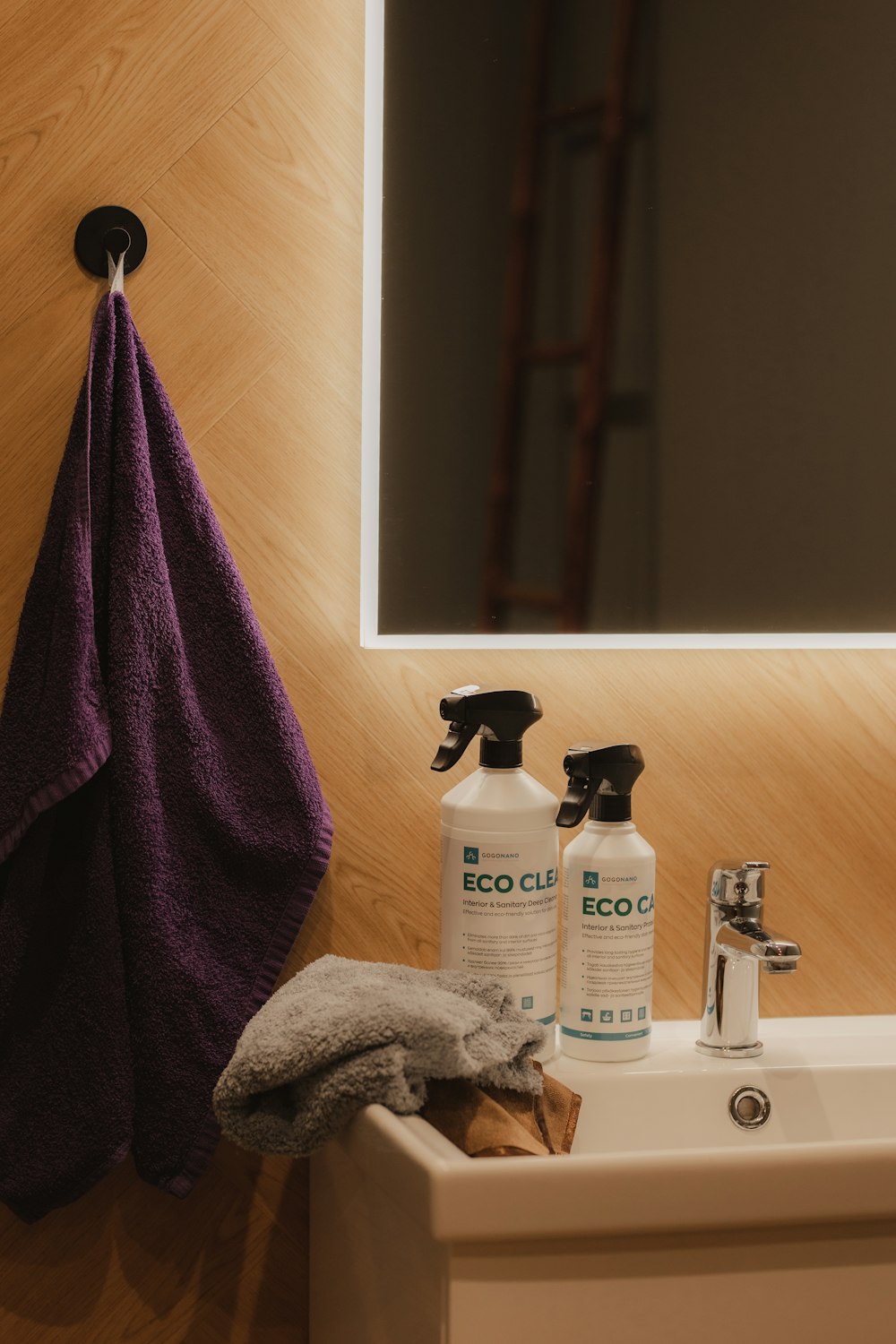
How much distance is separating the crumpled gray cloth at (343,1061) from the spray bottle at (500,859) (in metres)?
0.13

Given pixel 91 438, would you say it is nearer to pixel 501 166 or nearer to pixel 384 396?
pixel 384 396

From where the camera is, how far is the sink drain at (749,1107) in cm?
79

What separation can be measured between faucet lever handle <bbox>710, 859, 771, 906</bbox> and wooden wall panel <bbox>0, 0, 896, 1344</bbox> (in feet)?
0.29

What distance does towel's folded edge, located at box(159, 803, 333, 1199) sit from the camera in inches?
30.1

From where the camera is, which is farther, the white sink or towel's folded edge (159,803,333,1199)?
towel's folded edge (159,803,333,1199)

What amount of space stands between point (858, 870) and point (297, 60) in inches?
33.6

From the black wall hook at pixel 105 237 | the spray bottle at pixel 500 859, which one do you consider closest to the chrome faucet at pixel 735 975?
the spray bottle at pixel 500 859

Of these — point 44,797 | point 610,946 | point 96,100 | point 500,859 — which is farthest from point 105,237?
point 610,946

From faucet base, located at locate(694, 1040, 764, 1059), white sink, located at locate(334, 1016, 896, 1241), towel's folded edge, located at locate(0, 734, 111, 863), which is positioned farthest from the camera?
faucet base, located at locate(694, 1040, 764, 1059)

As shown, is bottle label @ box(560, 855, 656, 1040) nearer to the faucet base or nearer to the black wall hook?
the faucet base

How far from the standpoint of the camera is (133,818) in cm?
76

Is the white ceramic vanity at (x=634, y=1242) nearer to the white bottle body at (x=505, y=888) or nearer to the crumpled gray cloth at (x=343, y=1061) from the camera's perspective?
the crumpled gray cloth at (x=343, y=1061)

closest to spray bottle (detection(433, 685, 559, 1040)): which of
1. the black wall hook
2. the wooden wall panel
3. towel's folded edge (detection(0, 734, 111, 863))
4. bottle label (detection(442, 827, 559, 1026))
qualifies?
bottle label (detection(442, 827, 559, 1026))

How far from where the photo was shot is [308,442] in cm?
87
